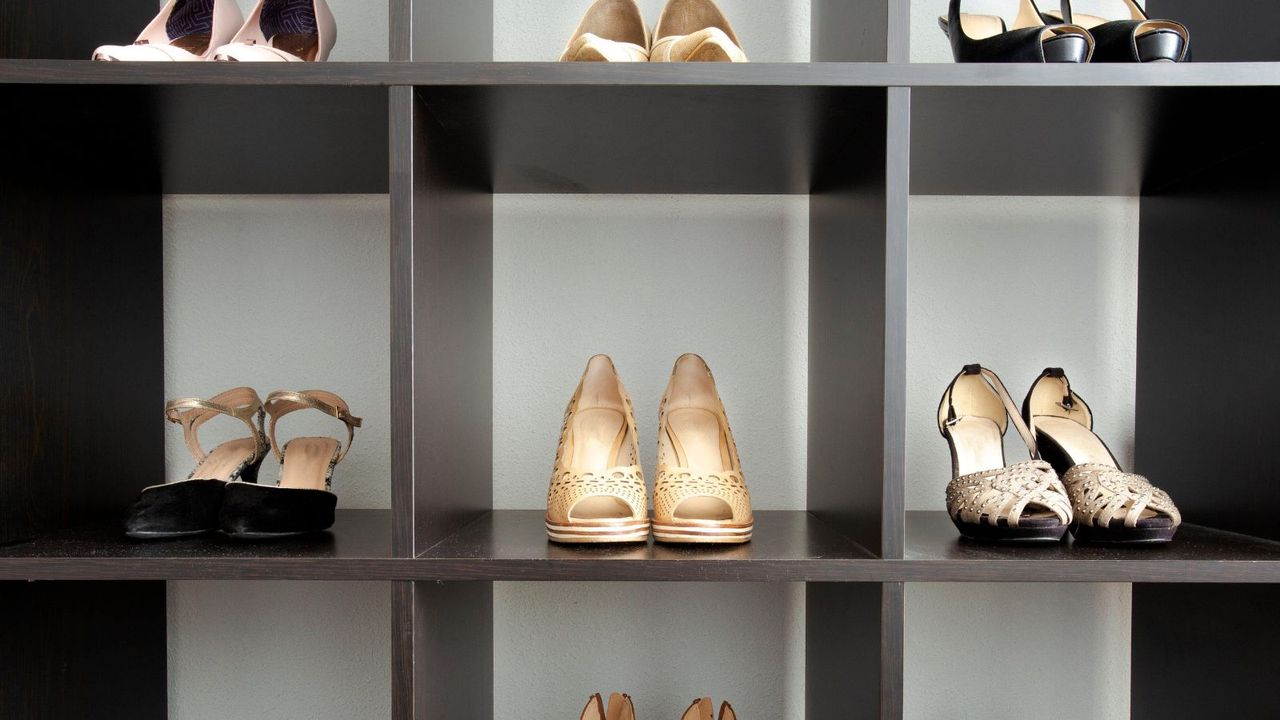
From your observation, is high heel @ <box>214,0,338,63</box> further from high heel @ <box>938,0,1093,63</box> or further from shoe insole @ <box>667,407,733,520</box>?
high heel @ <box>938,0,1093,63</box>

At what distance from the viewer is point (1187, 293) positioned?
108cm

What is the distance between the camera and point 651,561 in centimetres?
79

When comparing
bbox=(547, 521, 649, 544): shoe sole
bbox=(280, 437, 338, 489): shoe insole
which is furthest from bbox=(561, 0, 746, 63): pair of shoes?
bbox=(280, 437, 338, 489): shoe insole

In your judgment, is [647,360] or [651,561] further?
[647,360]

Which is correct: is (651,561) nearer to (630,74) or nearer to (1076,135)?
(630,74)

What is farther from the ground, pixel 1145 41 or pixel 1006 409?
Answer: pixel 1145 41

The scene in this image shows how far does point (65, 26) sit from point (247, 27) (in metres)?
0.21

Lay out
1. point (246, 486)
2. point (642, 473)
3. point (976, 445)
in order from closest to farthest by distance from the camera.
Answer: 1. point (246, 486)
2. point (642, 473)
3. point (976, 445)

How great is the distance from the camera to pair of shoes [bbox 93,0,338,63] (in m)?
0.98

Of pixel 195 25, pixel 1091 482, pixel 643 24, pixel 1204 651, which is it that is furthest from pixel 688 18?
pixel 1204 651

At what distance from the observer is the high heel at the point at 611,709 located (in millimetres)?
1104

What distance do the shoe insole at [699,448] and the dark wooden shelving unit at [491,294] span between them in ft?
0.30

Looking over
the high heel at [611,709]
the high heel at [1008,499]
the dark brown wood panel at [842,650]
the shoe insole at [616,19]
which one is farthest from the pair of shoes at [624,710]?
the shoe insole at [616,19]

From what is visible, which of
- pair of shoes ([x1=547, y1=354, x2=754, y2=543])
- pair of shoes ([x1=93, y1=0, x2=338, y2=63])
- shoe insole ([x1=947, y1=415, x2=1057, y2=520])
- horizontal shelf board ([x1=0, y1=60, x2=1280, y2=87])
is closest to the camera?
horizontal shelf board ([x1=0, y1=60, x2=1280, y2=87])
